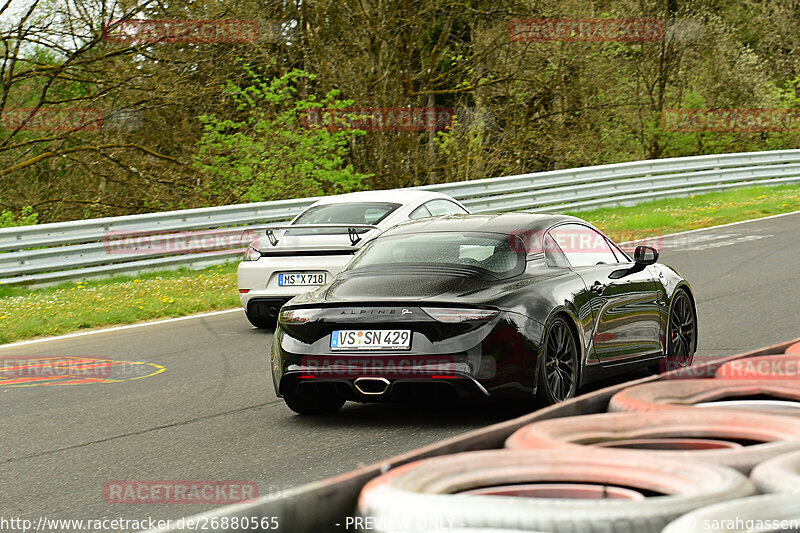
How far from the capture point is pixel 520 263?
7.75 metres

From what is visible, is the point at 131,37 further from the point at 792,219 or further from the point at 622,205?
the point at 792,219

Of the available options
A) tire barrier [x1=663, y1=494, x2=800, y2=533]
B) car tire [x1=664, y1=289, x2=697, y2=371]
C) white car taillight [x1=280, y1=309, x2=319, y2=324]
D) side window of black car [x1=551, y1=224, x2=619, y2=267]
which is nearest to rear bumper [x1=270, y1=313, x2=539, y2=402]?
white car taillight [x1=280, y1=309, x2=319, y2=324]

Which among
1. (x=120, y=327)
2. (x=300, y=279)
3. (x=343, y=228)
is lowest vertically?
(x=120, y=327)

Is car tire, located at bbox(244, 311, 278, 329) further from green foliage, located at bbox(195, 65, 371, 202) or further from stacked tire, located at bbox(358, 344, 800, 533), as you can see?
green foliage, located at bbox(195, 65, 371, 202)

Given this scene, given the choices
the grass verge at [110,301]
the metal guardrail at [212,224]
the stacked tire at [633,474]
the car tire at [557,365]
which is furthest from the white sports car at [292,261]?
the stacked tire at [633,474]

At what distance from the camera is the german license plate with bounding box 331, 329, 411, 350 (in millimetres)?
7125

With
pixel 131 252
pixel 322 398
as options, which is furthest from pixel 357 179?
pixel 322 398

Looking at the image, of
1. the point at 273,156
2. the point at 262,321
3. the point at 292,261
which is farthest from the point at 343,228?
the point at 273,156

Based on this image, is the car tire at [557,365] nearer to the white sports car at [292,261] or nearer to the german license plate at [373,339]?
the german license plate at [373,339]

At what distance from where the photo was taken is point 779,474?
319cm

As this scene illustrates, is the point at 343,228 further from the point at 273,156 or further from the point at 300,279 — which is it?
the point at 273,156

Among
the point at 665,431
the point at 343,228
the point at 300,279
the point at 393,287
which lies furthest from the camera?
the point at 343,228

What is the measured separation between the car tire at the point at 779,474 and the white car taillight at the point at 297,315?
437cm

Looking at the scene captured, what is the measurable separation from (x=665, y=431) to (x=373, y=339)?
3281mm
